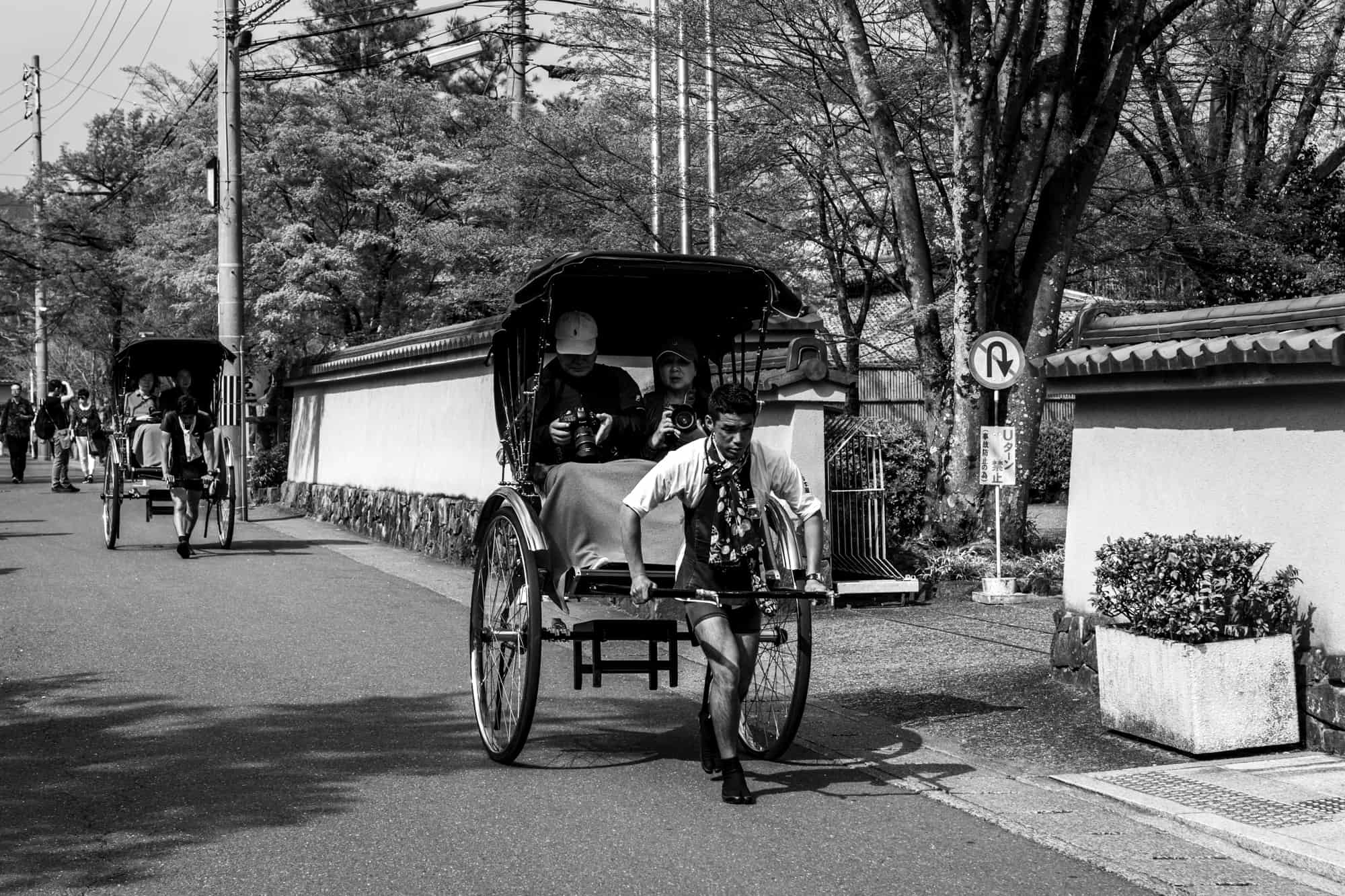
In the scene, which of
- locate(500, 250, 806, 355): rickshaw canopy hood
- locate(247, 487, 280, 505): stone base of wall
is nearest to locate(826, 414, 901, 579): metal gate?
Result: locate(500, 250, 806, 355): rickshaw canopy hood

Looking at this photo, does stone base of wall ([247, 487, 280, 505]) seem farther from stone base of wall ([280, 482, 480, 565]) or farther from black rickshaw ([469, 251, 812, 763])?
black rickshaw ([469, 251, 812, 763])

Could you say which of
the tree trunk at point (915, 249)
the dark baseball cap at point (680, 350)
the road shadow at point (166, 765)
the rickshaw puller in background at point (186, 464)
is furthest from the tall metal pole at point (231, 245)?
the dark baseball cap at point (680, 350)

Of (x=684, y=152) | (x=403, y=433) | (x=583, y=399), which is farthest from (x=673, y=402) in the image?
(x=684, y=152)

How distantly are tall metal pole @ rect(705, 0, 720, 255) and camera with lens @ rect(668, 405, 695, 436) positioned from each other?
495 inches

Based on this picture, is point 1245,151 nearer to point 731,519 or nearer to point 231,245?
point 231,245

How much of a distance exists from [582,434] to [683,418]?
0.54 m

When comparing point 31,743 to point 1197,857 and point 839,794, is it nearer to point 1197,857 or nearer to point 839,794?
point 839,794

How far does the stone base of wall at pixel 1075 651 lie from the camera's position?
841 cm

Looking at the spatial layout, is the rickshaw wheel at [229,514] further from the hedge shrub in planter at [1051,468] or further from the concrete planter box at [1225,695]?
the hedge shrub in planter at [1051,468]

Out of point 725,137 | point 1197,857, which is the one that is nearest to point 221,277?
point 725,137

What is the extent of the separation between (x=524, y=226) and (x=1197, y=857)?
21.3 meters

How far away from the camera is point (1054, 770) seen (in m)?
6.71

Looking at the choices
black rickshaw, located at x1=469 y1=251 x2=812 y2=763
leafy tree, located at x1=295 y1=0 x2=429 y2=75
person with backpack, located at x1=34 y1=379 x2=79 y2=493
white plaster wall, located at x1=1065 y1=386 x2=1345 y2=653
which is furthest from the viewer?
leafy tree, located at x1=295 y1=0 x2=429 y2=75

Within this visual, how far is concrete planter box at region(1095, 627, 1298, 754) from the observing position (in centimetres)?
680
